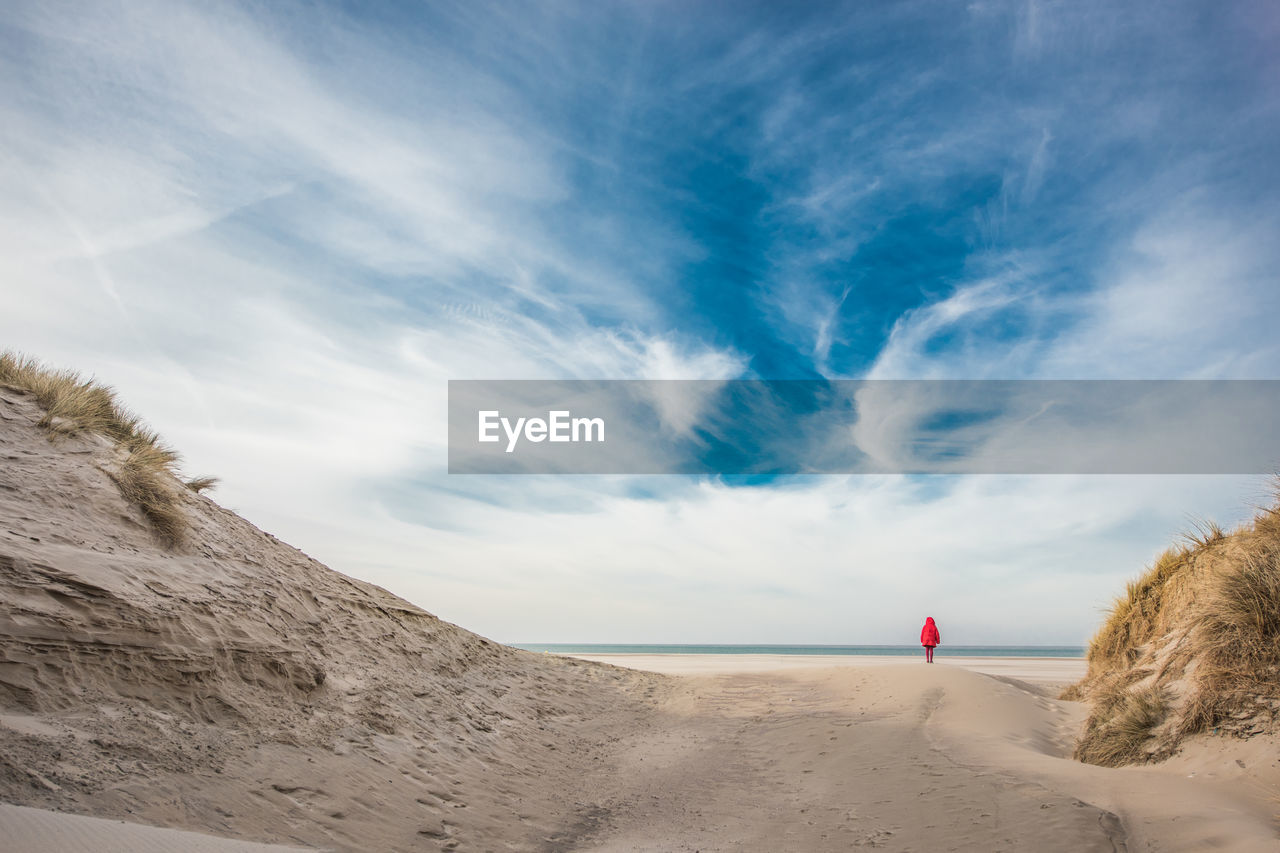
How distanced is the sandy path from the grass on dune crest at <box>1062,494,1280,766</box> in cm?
65

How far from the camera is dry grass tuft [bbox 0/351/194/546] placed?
779 cm

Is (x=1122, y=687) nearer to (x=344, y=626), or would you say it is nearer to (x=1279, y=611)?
(x=1279, y=611)

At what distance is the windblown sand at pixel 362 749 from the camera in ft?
16.7

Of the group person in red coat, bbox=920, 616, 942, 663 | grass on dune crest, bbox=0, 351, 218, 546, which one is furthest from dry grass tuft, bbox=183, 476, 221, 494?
person in red coat, bbox=920, 616, 942, 663

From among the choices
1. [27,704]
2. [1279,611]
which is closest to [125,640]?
[27,704]

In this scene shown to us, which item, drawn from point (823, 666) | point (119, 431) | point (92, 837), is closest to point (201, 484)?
point (119, 431)

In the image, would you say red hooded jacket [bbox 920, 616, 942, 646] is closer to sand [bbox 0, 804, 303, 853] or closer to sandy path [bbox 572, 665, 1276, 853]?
sandy path [bbox 572, 665, 1276, 853]

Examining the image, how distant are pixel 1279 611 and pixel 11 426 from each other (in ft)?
45.0

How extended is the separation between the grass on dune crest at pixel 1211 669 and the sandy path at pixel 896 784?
652mm

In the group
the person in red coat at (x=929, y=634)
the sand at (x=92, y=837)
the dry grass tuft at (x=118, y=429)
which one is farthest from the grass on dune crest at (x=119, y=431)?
the person in red coat at (x=929, y=634)

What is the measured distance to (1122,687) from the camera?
8914 millimetres

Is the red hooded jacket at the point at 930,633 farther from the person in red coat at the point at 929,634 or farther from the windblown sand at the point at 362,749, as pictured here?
the windblown sand at the point at 362,749

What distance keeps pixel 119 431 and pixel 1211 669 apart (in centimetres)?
1359

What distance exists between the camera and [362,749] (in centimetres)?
711
